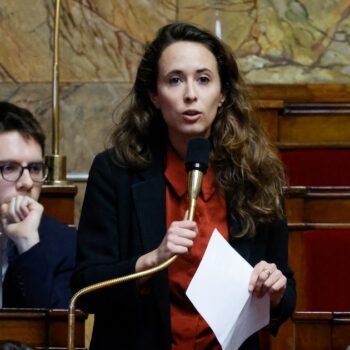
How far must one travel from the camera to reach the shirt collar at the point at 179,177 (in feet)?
Result: 4.85

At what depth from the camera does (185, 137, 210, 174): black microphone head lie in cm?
130

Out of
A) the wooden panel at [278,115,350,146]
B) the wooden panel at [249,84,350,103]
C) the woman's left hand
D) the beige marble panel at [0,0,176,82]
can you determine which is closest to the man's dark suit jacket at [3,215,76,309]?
the woman's left hand

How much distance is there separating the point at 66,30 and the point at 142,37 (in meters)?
0.17

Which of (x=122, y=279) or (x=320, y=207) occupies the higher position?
(x=320, y=207)

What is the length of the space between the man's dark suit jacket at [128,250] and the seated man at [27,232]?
317mm

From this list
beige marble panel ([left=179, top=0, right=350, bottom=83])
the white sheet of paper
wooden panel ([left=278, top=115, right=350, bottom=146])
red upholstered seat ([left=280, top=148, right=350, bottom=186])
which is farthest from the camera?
beige marble panel ([left=179, top=0, right=350, bottom=83])

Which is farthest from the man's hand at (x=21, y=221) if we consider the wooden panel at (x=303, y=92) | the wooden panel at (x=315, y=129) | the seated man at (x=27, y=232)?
the wooden panel at (x=303, y=92)

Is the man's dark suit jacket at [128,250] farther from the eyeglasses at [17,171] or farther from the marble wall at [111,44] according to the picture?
the marble wall at [111,44]

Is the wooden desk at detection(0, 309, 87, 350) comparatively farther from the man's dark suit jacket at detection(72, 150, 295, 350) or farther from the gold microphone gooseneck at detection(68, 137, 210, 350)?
the gold microphone gooseneck at detection(68, 137, 210, 350)

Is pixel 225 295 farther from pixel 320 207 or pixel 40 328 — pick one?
pixel 320 207

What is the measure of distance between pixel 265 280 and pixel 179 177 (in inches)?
7.8

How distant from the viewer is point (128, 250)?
1.45 m

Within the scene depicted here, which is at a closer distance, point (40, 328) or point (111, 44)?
point (40, 328)

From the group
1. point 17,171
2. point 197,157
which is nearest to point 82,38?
point 17,171
